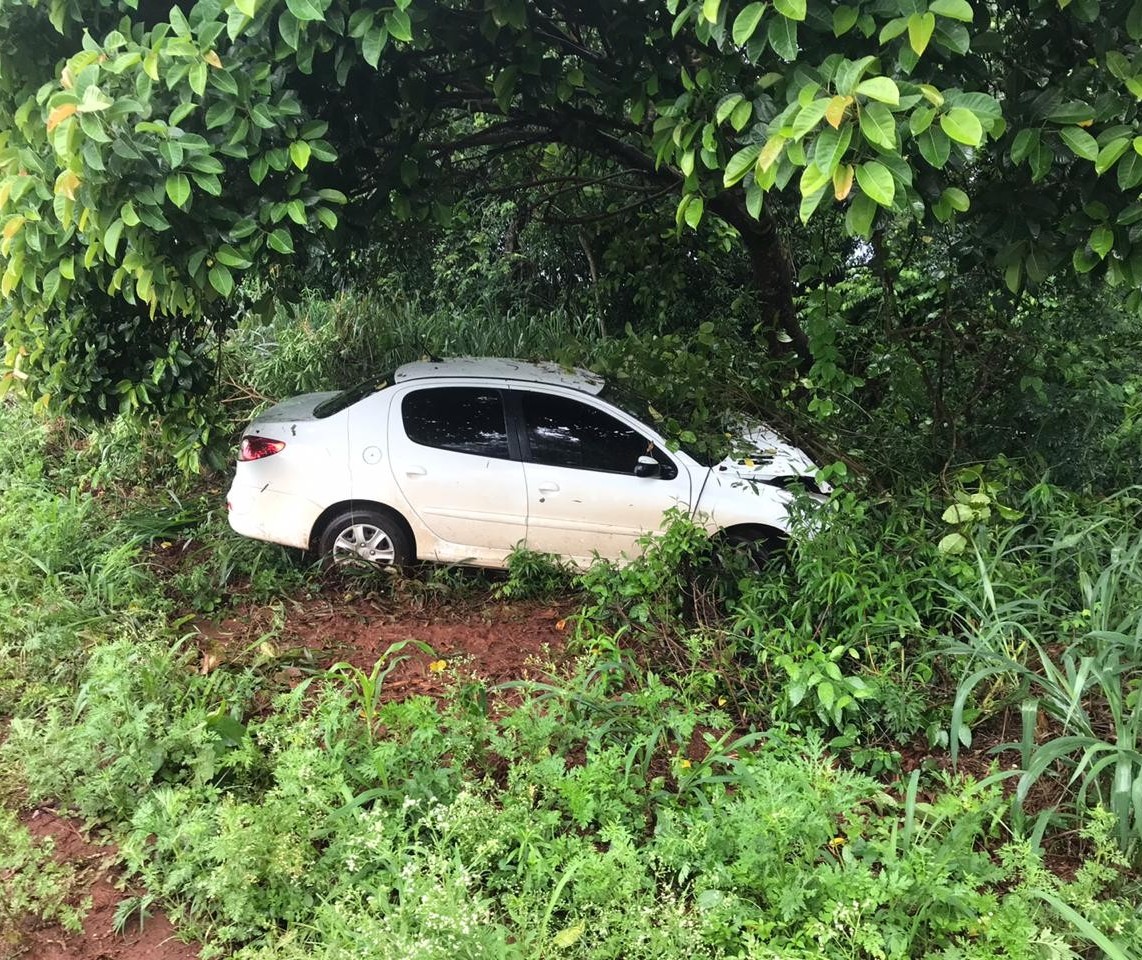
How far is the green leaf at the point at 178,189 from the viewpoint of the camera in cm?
298

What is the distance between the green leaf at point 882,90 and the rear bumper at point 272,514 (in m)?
4.05

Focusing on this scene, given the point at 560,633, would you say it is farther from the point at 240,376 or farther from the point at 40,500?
the point at 240,376

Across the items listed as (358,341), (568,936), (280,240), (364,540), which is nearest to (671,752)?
(568,936)

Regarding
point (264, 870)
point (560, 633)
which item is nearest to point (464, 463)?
point (560, 633)

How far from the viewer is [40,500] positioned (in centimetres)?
595

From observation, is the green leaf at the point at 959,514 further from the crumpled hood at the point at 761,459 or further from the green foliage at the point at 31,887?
the green foliage at the point at 31,887

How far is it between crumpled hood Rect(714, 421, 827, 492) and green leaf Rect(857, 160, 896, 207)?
2.79 metres

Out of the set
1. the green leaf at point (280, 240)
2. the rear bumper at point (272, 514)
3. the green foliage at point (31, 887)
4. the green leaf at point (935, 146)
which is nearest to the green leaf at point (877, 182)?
the green leaf at point (935, 146)

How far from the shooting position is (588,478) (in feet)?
16.8

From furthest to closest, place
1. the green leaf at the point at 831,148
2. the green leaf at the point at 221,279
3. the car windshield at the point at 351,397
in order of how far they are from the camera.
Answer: the car windshield at the point at 351,397 < the green leaf at the point at 221,279 < the green leaf at the point at 831,148

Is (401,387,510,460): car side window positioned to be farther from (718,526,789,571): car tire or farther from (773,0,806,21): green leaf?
(773,0,806,21): green leaf

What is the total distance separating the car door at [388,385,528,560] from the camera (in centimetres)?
513

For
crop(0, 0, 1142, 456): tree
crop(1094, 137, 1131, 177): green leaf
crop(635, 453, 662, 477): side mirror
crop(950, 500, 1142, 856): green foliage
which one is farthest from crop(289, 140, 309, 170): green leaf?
crop(950, 500, 1142, 856): green foliage

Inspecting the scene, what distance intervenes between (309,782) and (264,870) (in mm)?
332
